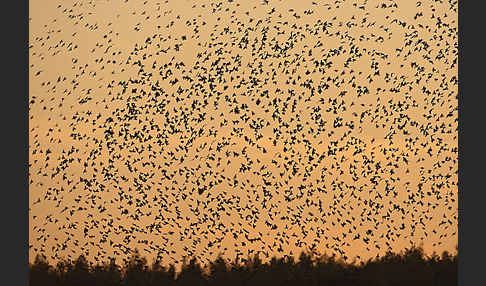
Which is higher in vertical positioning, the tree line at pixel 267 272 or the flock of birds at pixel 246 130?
the flock of birds at pixel 246 130

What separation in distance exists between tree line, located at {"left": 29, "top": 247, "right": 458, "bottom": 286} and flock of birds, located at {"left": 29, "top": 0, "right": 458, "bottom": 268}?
0.06 metres

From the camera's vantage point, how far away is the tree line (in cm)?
322

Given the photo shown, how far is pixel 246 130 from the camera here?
3.27 meters

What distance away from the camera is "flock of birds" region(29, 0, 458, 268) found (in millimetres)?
3246

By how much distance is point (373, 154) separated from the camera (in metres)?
3.28

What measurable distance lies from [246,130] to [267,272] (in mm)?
712

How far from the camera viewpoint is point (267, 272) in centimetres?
322

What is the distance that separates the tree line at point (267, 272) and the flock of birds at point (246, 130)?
56mm

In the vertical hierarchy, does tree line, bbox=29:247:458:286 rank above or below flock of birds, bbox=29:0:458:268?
below

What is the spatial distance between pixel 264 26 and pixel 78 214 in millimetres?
1334

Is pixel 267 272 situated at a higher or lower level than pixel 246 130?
lower

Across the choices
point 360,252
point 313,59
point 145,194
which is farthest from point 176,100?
point 360,252

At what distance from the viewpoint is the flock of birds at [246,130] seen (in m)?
3.25

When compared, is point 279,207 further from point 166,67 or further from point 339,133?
point 166,67
